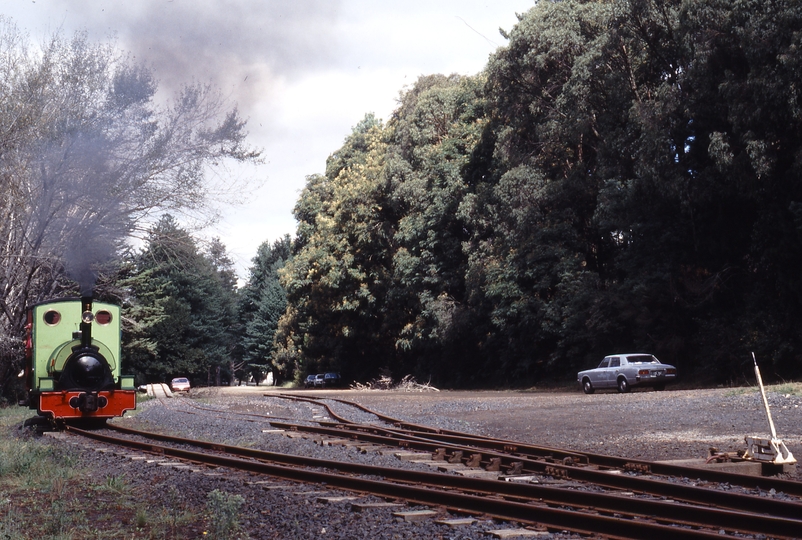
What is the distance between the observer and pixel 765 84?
22547mm

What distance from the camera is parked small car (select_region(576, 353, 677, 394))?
26.3 meters

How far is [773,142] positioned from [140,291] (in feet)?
101

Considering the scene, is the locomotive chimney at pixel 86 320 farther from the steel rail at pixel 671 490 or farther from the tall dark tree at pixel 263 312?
the tall dark tree at pixel 263 312

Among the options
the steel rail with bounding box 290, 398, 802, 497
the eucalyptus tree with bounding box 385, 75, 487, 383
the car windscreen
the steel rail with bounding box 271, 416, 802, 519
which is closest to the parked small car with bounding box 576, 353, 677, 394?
the car windscreen

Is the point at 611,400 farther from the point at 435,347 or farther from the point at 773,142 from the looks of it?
the point at 435,347

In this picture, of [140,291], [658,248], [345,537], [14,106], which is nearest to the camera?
[345,537]

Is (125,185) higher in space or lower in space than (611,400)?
higher

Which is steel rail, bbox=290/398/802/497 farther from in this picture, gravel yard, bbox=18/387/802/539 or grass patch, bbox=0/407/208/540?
grass patch, bbox=0/407/208/540

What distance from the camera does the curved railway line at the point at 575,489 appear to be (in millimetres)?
5699

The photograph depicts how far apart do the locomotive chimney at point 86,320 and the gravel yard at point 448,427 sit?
2.43 meters

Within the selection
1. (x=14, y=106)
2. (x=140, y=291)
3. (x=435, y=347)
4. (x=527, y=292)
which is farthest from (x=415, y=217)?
(x=14, y=106)

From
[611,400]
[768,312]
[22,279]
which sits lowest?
[611,400]

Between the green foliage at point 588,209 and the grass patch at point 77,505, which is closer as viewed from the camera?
the grass patch at point 77,505

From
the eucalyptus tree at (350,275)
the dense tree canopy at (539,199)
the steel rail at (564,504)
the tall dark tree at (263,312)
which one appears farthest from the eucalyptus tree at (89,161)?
the tall dark tree at (263,312)
